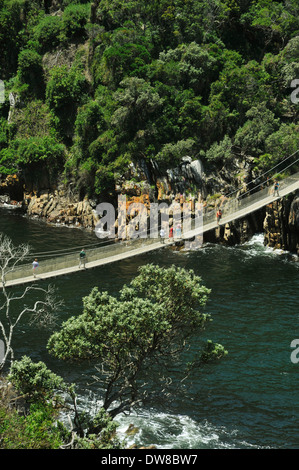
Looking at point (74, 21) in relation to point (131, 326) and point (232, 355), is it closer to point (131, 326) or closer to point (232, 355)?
point (232, 355)

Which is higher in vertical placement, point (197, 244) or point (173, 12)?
point (173, 12)

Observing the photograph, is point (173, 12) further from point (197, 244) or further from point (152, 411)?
point (152, 411)

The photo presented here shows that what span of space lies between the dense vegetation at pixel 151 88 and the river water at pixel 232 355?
43.0ft

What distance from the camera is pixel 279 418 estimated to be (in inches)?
939

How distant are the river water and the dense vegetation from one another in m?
13.1

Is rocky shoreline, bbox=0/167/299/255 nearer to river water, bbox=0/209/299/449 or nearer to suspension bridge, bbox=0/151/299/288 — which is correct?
river water, bbox=0/209/299/449

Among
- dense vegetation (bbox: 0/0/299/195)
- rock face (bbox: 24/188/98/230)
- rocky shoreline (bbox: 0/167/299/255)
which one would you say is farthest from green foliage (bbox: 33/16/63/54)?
rock face (bbox: 24/188/98/230)

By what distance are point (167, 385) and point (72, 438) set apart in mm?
6314

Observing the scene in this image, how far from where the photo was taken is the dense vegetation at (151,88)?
186 ft

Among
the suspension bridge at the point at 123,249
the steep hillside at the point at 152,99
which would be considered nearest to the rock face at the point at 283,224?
the suspension bridge at the point at 123,249

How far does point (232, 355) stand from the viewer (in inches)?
1152

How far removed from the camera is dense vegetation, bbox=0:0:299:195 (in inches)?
2227

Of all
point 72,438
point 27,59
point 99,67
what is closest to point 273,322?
point 72,438

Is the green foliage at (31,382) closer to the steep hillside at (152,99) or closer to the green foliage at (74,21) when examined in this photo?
the steep hillside at (152,99)
